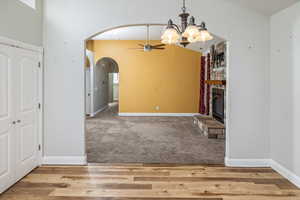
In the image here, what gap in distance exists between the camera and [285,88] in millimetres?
3693

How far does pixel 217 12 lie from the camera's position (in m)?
4.11

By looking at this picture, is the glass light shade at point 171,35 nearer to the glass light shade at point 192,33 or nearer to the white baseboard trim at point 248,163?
the glass light shade at point 192,33

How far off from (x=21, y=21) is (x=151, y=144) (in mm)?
3578

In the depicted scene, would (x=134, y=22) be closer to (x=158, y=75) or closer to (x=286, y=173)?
(x=286, y=173)

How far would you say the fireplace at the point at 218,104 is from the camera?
7.12 metres

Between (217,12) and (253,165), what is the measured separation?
271 cm

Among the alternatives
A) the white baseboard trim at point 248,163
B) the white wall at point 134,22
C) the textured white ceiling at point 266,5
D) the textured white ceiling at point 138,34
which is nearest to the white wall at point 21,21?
the white wall at point 134,22

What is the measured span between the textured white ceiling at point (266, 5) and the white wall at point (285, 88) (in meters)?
0.09

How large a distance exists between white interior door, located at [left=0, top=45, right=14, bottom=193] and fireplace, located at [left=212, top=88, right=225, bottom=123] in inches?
215

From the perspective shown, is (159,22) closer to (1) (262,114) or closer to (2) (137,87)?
(1) (262,114)

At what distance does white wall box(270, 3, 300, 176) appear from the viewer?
11.2 ft

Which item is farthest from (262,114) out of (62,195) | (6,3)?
(6,3)

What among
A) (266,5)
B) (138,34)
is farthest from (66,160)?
(138,34)

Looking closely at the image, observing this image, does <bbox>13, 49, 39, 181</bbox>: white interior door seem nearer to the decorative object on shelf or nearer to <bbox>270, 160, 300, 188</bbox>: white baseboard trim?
<bbox>270, 160, 300, 188</bbox>: white baseboard trim
